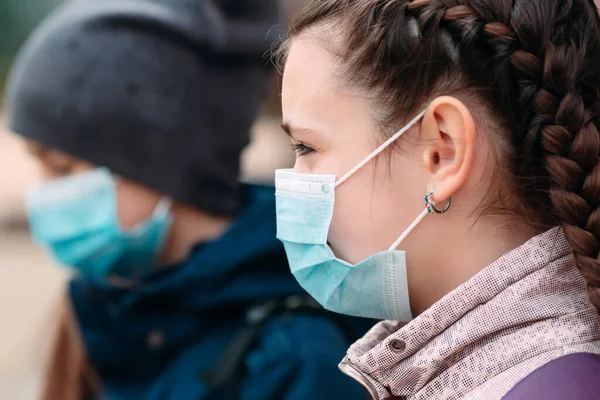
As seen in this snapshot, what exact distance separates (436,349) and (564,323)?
198 millimetres

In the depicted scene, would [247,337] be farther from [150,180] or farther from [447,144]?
[447,144]

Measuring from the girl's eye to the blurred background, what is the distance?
141 centimetres

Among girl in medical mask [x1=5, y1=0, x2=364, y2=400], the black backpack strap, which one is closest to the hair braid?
the black backpack strap

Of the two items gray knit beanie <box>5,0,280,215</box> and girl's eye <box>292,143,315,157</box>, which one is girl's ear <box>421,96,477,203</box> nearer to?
girl's eye <box>292,143,315,157</box>

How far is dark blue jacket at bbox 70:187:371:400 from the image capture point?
244 centimetres

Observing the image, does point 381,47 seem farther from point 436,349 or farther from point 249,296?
point 249,296

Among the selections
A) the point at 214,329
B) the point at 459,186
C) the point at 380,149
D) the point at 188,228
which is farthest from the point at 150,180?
the point at 459,186

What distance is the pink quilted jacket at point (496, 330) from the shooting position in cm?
130

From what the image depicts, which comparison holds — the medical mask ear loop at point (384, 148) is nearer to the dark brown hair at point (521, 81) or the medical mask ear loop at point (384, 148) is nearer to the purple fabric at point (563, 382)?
the dark brown hair at point (521, 81)

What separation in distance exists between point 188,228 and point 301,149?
4.92 feet

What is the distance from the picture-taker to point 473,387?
1.33 meters

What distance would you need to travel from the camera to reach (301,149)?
1.57m

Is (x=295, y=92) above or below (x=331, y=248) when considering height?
above

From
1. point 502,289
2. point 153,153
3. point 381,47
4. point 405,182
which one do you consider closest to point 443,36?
point 381,47
